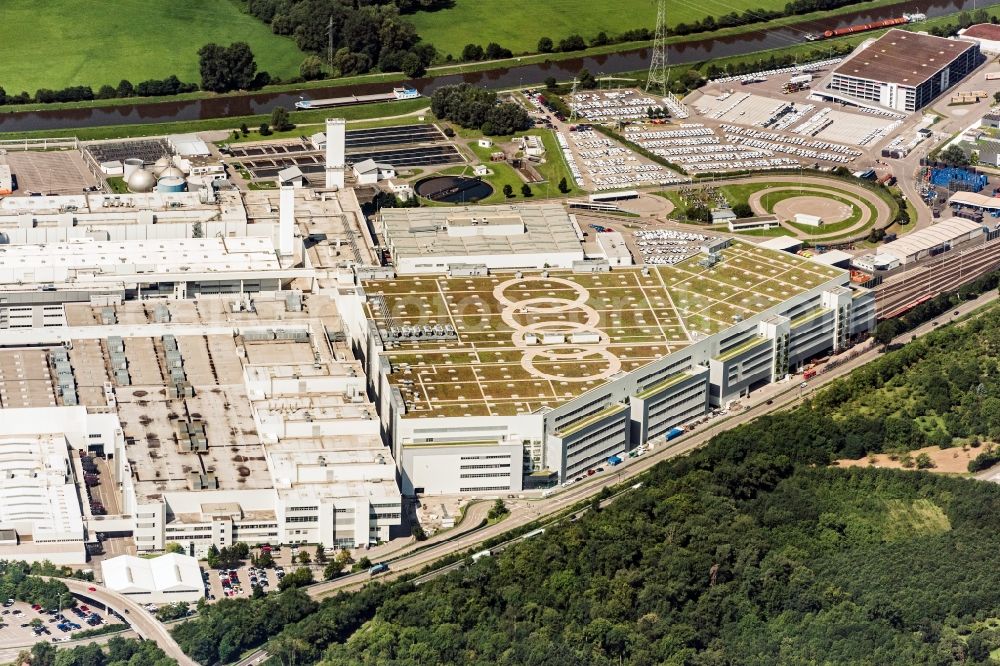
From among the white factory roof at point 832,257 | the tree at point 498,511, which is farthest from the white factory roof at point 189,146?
the tree at point 498,511

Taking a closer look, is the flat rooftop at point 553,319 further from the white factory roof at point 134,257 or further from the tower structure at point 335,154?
the tower structure at point 335,154

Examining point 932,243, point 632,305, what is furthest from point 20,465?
point 932,243

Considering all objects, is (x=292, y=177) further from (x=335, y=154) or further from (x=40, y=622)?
(x=40, y=622)

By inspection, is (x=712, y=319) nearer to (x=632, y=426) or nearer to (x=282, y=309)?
(x=632, y=426)

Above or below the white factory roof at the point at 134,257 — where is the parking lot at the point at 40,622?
below

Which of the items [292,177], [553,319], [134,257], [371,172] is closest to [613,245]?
[553,319]
